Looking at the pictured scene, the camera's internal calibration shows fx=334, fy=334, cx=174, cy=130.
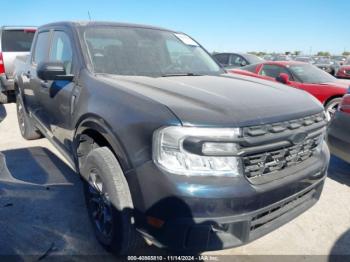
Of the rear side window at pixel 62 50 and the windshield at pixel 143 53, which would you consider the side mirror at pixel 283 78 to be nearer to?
the windshield at pixel 143 53

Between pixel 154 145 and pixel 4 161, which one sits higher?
pixel 154 145

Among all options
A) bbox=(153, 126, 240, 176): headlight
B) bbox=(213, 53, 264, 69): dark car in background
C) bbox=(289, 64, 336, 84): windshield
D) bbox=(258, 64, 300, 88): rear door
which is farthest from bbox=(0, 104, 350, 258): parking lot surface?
bbox=(213, 53, 264, 69): dark car in background

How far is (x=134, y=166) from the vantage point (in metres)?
2.18

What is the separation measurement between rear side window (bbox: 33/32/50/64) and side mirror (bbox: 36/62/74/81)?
3.83 ft

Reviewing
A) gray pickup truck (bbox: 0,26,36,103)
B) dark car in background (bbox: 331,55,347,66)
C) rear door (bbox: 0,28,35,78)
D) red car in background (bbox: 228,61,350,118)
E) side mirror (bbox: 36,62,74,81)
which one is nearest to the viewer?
side mirror (bbox: 36,62,74,81)

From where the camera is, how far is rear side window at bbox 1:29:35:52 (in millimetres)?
8039

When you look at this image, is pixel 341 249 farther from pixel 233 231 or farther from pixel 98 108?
pixel 98 108

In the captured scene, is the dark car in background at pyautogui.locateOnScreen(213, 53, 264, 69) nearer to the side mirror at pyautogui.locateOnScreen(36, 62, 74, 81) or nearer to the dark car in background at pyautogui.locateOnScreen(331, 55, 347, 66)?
the side mirror at pyautogui.locateOnScreen(36, 62, 74, 81)

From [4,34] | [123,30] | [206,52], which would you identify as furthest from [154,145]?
[4,34]

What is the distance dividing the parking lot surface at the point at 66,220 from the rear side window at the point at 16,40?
4514 millimetres

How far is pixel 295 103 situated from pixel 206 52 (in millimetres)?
1833

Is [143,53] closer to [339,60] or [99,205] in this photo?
[99,205]

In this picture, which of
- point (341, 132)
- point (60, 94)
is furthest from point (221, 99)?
point (341, 132)

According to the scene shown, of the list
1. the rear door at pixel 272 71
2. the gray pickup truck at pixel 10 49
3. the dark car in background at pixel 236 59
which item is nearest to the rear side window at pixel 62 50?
the gray pickup truck at pixel 10 49
